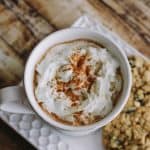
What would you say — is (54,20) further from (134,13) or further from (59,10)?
(134,13)

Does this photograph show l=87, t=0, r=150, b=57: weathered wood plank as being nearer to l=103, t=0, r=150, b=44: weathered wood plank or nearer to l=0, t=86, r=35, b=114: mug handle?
l=103, t=0, r=150, b=44: weathered wood plank

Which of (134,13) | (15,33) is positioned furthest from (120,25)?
(15,33)

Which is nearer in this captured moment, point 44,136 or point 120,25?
point 44,136

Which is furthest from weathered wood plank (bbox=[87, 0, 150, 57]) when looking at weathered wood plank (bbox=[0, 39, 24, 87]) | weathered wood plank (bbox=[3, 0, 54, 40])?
weathered wood plank (bbox=[0, 39, 24, 87])

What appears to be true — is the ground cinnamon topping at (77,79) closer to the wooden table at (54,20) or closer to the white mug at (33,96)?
the white mug at (33,96)

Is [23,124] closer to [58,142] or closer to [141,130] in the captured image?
[58,142]

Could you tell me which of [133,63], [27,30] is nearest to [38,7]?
[27,30]
